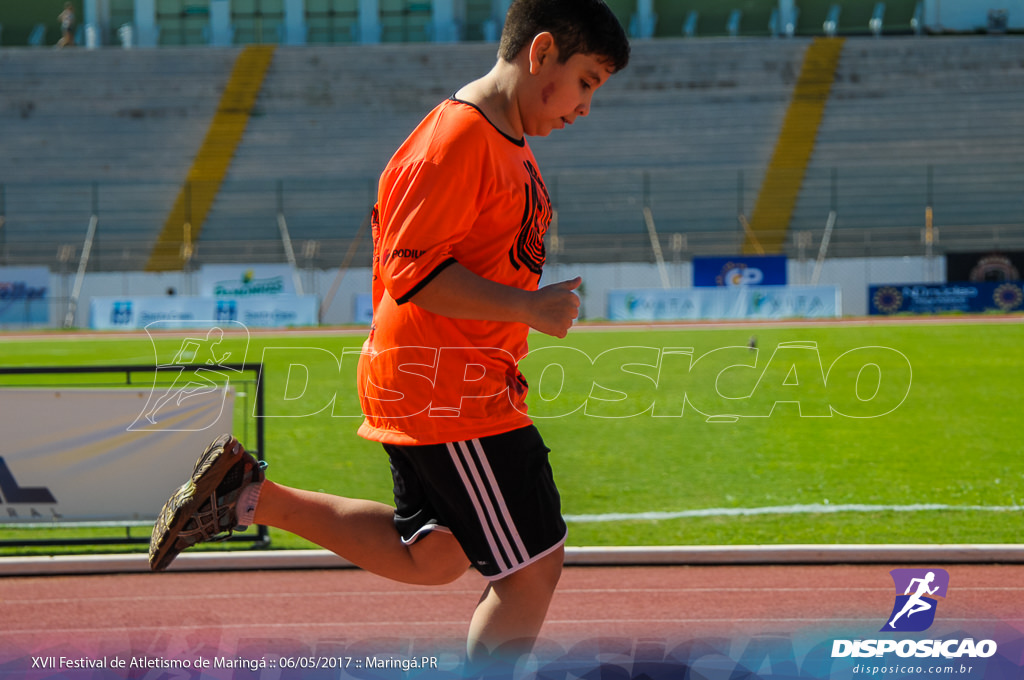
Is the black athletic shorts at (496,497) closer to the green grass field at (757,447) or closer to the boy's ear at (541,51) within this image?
the boy's ear at (541,51)

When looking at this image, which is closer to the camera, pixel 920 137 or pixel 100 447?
pixel 100 447

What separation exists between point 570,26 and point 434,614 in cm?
276

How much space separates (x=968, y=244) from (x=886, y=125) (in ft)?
22.7

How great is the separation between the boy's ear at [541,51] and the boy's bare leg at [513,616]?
1.24 m

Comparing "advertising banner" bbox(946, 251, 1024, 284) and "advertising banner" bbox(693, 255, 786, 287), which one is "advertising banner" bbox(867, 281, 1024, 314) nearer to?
"advertising banner" bbox(946, 251, 1024, 284)

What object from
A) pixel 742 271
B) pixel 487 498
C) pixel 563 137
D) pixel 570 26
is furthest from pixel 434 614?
pixel 563 137

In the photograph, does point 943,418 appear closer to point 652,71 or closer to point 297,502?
point 297,502

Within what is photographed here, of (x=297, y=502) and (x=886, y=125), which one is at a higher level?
(x=297, y=502)

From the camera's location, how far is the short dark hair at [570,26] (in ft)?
8.53

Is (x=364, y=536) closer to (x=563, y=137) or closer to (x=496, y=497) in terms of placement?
(x=496, y=497)

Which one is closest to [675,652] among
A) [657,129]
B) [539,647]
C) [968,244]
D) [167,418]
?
[539,647]

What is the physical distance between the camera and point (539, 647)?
3.90 m

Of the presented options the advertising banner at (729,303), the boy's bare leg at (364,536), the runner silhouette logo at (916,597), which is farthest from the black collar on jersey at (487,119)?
the advertising banner at (729,303)

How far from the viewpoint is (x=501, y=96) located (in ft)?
8.81
